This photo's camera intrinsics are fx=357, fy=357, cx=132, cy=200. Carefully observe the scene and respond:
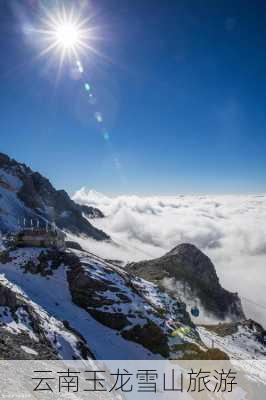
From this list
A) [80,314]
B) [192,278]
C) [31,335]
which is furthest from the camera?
[192,278]

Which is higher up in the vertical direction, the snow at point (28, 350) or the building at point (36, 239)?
the building at point (36, 239)

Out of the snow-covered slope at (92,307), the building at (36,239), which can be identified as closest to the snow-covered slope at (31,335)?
the snow-covered slope at (92,307)

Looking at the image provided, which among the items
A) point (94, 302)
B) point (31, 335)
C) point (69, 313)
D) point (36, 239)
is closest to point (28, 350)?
point (31, 335)

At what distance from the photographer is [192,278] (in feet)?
465

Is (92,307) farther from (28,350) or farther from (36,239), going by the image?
(28,350)

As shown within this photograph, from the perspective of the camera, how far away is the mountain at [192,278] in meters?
129

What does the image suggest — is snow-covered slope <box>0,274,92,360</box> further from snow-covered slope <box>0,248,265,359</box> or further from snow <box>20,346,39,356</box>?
snow-covered slope <box>0,248,265,359</box>

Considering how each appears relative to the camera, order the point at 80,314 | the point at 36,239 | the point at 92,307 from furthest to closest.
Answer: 1. the point at 36,239
2. the point at 92,307
3. the point at 80,314

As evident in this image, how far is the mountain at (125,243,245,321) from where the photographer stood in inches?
5064

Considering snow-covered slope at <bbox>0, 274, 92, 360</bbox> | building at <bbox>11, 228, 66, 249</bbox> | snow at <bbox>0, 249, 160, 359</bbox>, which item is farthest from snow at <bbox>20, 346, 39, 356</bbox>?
building at <bbox>11, 228, 66, 249</bbox>

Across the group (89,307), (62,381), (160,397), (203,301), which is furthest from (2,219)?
(62,381)

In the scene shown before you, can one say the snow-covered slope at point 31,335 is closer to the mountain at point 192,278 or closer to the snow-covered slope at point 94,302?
the snow-covered slope at point 94,302

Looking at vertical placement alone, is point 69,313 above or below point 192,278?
below

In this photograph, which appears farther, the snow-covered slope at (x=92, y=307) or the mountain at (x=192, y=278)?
the mountain at (x=192, y=278)
